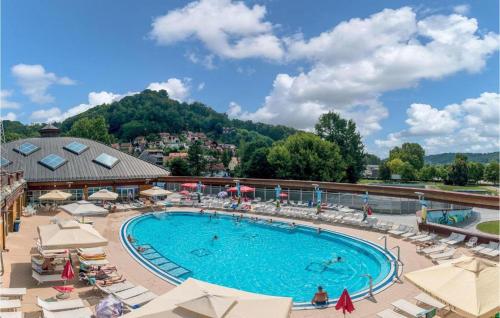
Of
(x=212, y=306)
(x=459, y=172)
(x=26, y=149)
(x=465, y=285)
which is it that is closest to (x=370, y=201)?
(x=465, y=285)

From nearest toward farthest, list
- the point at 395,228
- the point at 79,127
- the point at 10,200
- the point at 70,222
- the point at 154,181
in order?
the point at 70,222 → the point at 10,200 → the point at 395,228 → the point at 154,181 → the point at 79,127

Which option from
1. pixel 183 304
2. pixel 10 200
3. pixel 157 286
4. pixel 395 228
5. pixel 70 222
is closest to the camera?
pixel 183 304

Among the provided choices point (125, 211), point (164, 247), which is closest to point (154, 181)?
point (125, 211)

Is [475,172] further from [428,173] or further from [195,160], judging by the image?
[195,160]

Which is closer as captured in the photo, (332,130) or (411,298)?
(411,298)

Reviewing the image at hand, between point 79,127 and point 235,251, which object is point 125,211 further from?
point 79,127

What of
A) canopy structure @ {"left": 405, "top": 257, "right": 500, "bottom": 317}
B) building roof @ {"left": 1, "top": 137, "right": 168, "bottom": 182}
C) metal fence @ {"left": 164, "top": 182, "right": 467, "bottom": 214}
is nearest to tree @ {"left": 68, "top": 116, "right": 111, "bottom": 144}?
building roof @ {"left": 1, "top": 137, "right": 168, "bottom": 182}

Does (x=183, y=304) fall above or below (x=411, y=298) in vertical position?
above

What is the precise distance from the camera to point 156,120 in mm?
145625

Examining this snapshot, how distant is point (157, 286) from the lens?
13.1 meters

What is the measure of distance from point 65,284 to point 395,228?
1716cm

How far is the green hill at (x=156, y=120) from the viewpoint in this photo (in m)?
130

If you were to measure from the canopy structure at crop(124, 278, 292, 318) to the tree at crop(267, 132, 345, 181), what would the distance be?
38390 mm

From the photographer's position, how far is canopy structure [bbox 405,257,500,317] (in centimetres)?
800
